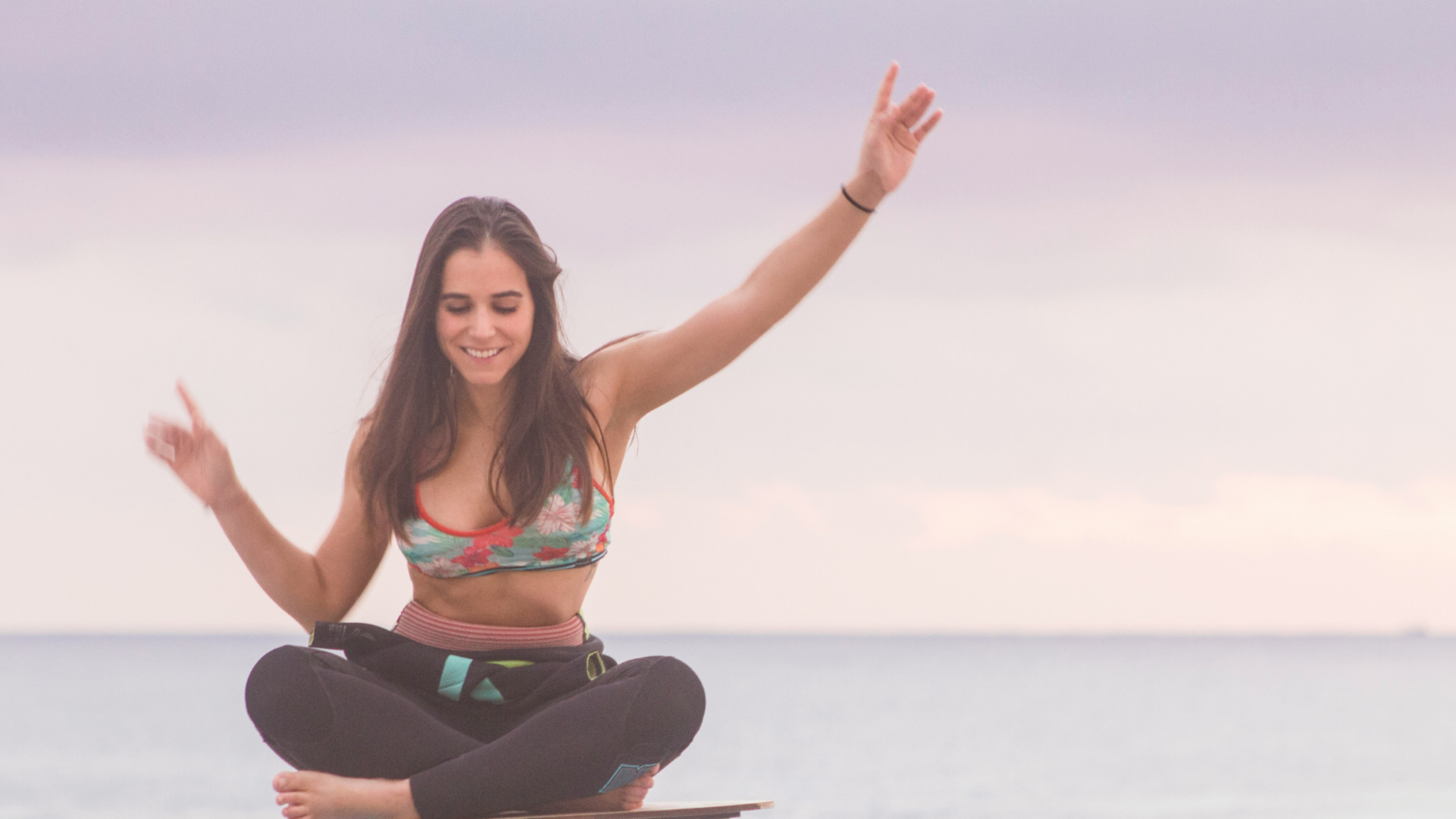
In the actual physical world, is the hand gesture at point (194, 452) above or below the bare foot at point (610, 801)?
above

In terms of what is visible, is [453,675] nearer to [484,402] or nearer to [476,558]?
[476,558]

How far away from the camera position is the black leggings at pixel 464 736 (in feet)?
9.62

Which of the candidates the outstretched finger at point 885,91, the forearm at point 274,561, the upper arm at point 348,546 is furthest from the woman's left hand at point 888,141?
the forearm at point 274,561

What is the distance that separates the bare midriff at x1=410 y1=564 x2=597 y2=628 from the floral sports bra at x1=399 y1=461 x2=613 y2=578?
0.02 m

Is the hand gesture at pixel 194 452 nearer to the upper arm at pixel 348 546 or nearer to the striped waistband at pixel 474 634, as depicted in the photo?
the upper arm at pixel 348 546

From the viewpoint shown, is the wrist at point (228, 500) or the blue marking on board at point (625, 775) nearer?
the blue marking on board at point (625, 775)

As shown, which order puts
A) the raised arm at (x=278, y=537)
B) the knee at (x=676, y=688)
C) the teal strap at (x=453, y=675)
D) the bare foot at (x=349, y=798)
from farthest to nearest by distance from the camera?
the raised arm at (x=278, y=537) < the teal strap at (x=453, y=675) < the knee at (x=676, y=688) < the bare foot at (x=349, y=798)

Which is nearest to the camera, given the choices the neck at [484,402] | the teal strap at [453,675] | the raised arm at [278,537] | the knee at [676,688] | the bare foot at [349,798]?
the bare foot at [349,798]

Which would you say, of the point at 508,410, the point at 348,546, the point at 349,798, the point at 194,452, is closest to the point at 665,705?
the point at 349,798

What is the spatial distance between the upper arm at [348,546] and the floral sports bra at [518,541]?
196mm

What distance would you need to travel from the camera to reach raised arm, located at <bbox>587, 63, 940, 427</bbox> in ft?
10.6

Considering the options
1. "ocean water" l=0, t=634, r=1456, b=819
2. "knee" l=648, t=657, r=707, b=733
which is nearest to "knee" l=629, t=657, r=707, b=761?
"knee" l=648, t=657, r=707, b=733

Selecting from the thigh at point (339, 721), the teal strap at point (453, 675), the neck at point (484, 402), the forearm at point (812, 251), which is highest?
the forearm at point (812, 251)

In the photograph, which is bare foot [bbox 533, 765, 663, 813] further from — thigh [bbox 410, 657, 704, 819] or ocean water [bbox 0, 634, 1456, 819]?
ocean water [bbox 0, 634, 1456, 819]
